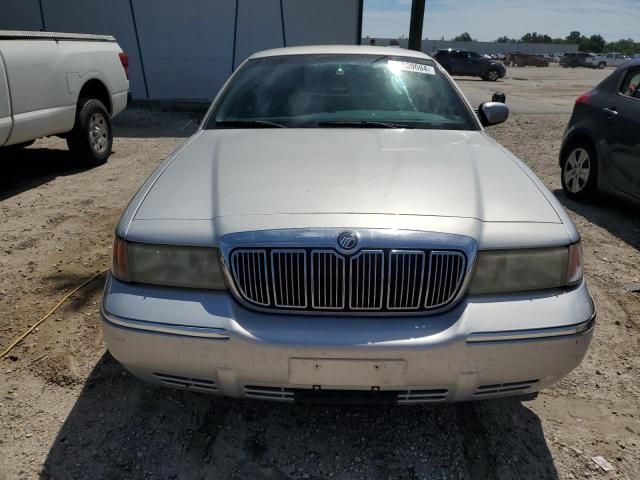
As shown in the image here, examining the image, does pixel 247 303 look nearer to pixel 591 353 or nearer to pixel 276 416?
pixel 276 416

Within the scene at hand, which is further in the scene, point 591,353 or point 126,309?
point 591,353

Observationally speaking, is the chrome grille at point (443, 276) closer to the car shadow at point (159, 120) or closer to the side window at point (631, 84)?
the side window at point (631, 84)

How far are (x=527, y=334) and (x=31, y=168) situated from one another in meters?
6.66

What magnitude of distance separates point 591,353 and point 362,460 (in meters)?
1.61

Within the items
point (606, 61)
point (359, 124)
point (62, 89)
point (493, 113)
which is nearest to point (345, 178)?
point (359, 124)

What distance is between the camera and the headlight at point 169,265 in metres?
1.90

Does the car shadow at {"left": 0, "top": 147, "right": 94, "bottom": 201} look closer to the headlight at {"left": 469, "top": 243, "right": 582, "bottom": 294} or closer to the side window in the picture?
the headlight at {"left": 469, "top": 243, "right": 582, "bottom": 294}

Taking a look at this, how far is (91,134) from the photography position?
660 centimetres

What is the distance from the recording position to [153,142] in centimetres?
865

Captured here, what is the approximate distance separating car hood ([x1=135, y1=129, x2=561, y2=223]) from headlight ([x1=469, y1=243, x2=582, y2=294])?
14 cm

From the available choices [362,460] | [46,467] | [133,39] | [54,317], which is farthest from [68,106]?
[133,39]

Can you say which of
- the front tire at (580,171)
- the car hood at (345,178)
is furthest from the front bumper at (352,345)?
the front tire at (580,171)

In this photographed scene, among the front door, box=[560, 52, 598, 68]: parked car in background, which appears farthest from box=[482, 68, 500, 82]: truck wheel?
box=[560, 52, 598, 68]: parked car in background

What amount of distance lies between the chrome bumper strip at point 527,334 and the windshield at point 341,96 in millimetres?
1525
